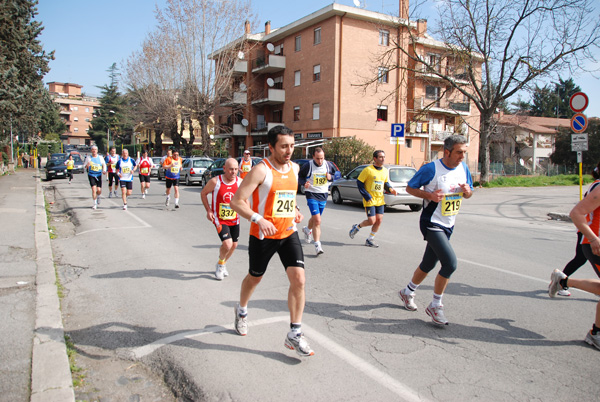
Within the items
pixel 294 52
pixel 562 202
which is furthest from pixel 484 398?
pixel 294 52

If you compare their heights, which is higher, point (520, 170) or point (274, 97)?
point (274, 97)

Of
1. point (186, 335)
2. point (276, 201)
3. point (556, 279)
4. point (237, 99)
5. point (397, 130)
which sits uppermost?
point (237, 99)

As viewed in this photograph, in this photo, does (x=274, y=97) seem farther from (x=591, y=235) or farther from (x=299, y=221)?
(x=591, y=235)

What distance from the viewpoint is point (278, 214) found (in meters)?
3.78

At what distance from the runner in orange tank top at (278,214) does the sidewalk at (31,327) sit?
1.69 metres

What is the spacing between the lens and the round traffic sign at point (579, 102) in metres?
12.6

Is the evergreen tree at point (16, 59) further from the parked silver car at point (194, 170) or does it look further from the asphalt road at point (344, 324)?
the asphalt road at point (344, 324)

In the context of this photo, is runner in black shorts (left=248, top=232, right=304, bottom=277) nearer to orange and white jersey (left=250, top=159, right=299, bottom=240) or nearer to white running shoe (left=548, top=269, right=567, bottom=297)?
orange and white jersey (left=250, top=159, right=299, bottom=240)

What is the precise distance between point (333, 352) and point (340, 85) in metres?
33.5

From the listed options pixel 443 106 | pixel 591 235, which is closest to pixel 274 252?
pixel 591 235

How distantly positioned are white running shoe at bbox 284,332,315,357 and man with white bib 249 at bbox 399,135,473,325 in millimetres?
1486

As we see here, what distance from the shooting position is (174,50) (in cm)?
3634

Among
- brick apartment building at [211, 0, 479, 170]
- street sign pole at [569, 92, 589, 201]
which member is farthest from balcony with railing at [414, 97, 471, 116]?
street sign pole at [569, 92, 589, 201]

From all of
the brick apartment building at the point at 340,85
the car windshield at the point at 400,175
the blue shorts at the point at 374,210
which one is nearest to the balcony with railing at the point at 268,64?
the brick apartment building at the point at 340,85
